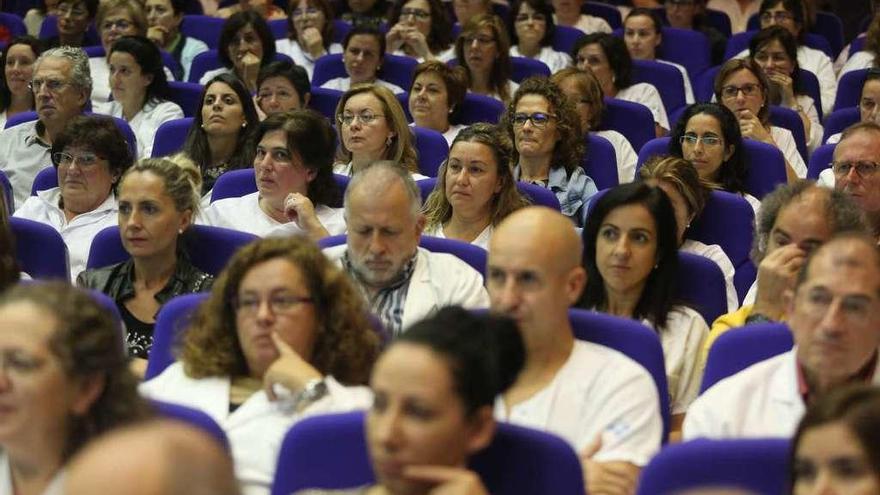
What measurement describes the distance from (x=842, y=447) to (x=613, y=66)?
4641 millimetres

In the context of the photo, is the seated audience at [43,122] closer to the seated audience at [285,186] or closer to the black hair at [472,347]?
the seated audience at [285,186]

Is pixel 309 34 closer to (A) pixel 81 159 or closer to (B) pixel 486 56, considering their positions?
(B) pixel 486 56

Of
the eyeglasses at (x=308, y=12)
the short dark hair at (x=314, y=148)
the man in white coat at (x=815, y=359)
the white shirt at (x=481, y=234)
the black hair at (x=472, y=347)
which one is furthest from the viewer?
the eyeglasses at (x=308, y=12)

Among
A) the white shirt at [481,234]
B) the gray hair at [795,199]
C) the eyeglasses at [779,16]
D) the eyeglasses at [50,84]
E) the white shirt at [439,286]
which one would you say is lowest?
the eyeglasses at [50,84]

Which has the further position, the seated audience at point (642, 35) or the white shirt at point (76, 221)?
the seated audience at point (642, 35)

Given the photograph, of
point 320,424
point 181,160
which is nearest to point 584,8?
point 181,160

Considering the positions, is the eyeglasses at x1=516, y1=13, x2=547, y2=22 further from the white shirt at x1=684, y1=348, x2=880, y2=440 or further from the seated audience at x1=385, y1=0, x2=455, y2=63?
the white shirt at x1=684, y1=348, x2=880, y2=440

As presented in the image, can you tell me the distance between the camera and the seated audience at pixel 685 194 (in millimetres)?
4105

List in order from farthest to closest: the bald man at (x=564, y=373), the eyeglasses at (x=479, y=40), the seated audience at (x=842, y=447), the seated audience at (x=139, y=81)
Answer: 1. the eyeglasses at (x=479, y=40)
2. the seated audience at (x=139, y=81)
3. the bald man at (x=564, y=373)
4. the seated audience at (x=842, y=447)

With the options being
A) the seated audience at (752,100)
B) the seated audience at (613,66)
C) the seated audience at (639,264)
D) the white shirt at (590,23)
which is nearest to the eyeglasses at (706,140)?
the seated audience at (752,100)

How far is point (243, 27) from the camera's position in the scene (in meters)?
6.68

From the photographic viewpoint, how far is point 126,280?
3.77 metres

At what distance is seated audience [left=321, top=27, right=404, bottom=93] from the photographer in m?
6.52

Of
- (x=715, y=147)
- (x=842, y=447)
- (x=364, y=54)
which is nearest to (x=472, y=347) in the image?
(x=842, y=447)
